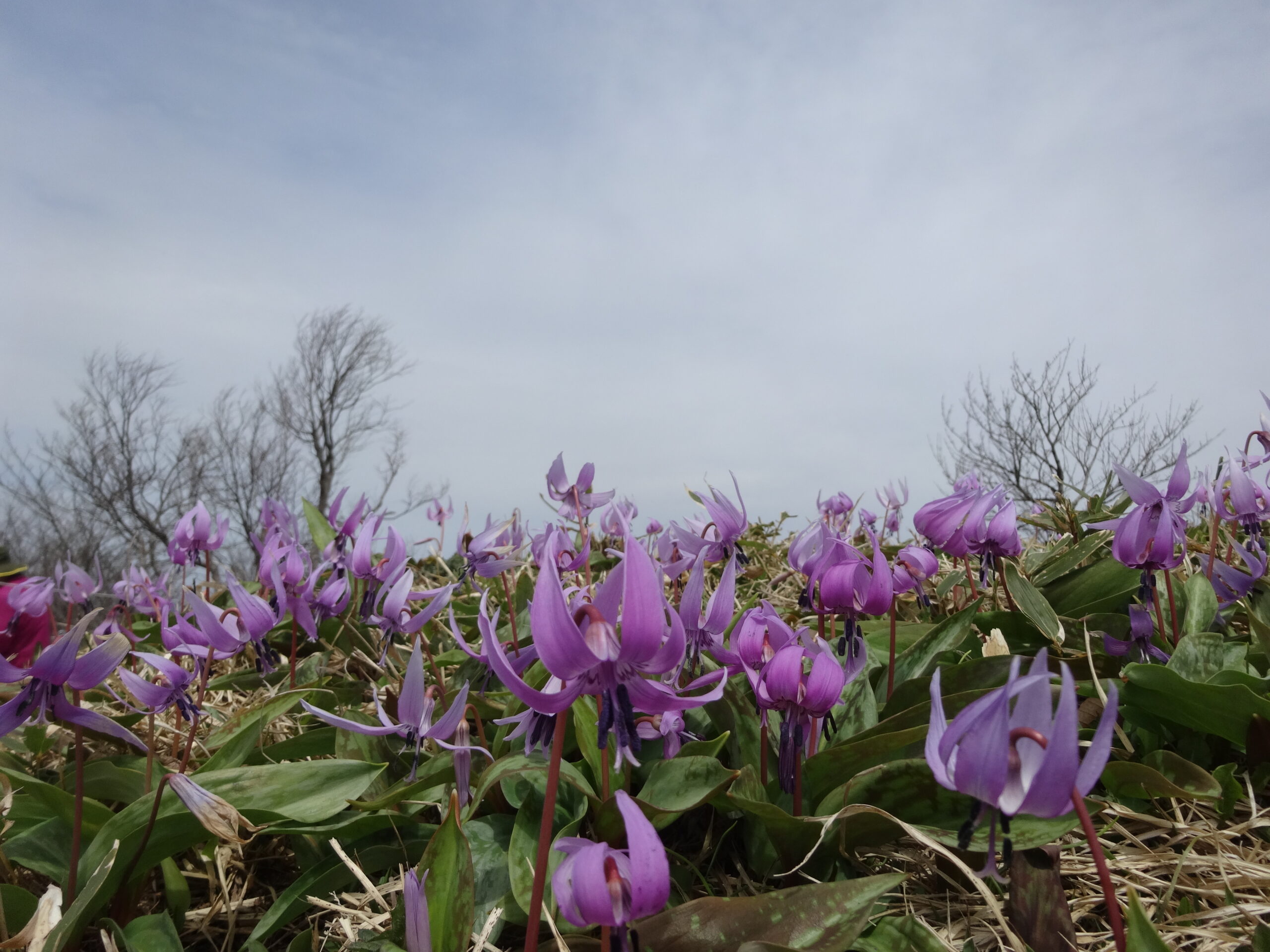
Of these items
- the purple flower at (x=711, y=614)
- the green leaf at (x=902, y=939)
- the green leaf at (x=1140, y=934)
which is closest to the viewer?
the green leaf at (x=1140, y=934)

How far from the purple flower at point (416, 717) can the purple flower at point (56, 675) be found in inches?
12.6

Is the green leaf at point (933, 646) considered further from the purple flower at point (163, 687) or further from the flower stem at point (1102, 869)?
the purple flower at point (163, 687)

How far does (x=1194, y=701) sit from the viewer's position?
1.59 m

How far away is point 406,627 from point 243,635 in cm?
36

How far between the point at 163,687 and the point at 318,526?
6.70 feet

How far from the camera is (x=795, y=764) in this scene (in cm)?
133

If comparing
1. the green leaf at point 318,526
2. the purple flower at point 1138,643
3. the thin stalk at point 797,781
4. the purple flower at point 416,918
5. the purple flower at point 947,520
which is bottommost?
the purple flower at point 416,918

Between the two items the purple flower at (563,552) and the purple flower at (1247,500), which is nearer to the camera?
the purple flower at (563,552)

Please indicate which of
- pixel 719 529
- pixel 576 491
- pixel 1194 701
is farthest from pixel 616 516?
pixel 1194 701

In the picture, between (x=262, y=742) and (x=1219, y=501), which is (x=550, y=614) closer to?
(x=262, y=742)

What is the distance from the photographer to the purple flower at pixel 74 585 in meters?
3.11

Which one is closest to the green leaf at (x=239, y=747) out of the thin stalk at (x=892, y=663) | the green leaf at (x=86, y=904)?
the green leaf at (x=86, y=904)

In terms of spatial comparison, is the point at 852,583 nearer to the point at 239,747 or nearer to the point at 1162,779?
the point at 1162,779

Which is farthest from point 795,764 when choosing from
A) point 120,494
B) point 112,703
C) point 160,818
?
point 120,494
